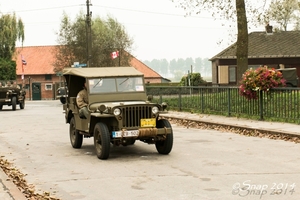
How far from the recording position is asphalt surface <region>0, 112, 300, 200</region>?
7.48m

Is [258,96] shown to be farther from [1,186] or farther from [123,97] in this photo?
[1,186]

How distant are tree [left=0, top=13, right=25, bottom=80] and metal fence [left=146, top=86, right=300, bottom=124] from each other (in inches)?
1844

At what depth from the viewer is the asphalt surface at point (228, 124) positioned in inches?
294

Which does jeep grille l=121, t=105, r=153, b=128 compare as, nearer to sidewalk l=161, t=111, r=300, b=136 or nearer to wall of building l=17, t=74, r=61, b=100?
sidewalk l=161, t=111, r=300, b=136

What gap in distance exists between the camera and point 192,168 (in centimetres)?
963

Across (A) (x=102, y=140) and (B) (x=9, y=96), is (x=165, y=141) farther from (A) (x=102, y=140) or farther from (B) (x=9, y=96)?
(B) (x=9, y=96)

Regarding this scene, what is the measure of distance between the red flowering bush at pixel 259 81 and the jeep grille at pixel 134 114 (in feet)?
25.0

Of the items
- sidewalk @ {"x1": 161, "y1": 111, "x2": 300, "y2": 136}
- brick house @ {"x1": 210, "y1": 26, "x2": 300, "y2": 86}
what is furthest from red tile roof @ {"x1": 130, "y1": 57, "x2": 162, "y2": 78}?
sidewalk @ {"x1": 161, "y1": 111, "x2": 300, "y2": 136}

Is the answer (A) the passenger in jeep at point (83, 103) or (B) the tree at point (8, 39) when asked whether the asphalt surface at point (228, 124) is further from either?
(B) the tree at point (8, 39)

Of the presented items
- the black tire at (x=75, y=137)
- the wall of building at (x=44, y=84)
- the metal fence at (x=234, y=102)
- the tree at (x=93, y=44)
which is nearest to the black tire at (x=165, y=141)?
the black tire at (x=75, y=137)

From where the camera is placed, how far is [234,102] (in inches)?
793

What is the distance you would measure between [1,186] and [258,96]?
11.9 meters

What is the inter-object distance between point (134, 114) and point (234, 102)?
32.2 feet

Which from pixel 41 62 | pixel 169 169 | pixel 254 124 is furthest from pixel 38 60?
pixel 169 169
